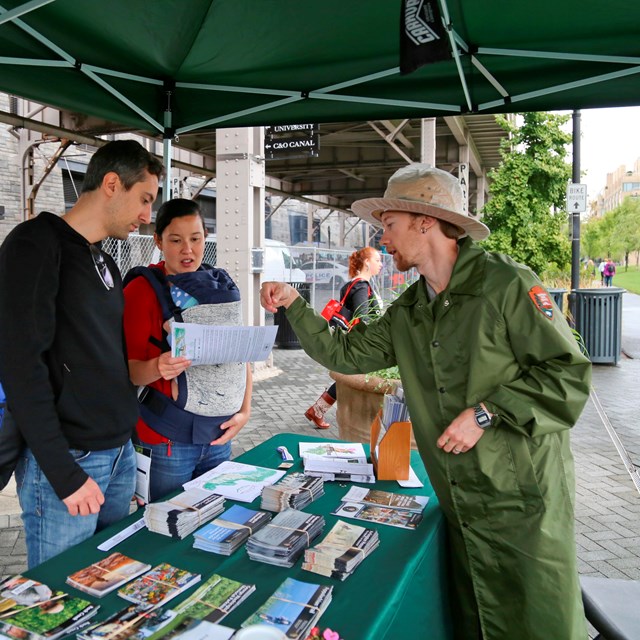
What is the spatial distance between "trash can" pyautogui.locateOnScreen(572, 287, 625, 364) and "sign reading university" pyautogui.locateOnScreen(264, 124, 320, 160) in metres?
5.37

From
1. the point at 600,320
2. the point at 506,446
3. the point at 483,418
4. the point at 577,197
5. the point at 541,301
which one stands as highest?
the point at 577,197

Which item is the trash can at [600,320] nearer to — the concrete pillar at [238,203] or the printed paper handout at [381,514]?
the concrete pillar at [238,203]

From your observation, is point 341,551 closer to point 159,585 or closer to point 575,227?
point 159,585

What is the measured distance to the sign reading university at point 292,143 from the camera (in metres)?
8.63

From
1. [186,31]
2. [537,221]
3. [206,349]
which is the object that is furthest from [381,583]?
[537,221]

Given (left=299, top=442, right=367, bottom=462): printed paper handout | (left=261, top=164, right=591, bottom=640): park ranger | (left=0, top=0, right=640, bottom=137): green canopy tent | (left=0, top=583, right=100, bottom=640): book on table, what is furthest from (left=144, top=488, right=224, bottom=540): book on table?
(left=0, top=0, right=640, bottom=137): green canopy tent

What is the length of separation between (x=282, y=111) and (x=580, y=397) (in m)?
2.47

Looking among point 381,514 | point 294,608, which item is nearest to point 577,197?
point 381,514

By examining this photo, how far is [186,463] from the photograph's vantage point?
234 centimetres

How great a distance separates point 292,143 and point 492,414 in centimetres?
764

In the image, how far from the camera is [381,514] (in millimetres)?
2027

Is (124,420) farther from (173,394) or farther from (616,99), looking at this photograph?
(616,99)

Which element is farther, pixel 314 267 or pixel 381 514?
pixel 314 267

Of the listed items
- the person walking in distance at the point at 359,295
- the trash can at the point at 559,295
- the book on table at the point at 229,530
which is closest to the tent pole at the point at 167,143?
the book on table at the point at 229,530
